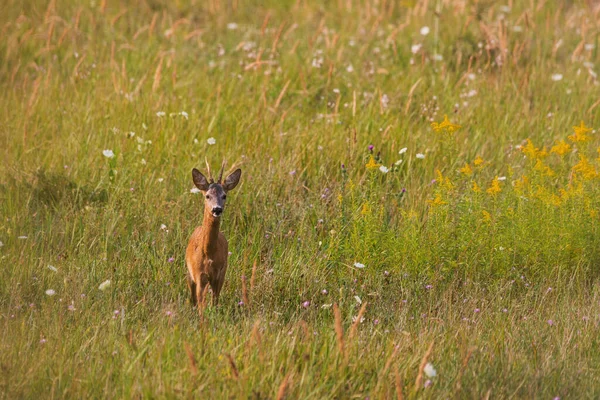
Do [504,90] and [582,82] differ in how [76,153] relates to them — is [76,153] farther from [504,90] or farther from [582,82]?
[582,82]

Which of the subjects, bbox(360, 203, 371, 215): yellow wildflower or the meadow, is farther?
bbox(360, 203, 371, 215): yellow wildflower

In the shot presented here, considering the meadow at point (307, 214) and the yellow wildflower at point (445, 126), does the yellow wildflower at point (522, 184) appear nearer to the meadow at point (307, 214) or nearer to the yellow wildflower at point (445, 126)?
the meadow at point (307, 214)

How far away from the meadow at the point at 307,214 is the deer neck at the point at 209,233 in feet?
1.01

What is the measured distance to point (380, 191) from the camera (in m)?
6.23

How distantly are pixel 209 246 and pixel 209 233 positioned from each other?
0.08 meters

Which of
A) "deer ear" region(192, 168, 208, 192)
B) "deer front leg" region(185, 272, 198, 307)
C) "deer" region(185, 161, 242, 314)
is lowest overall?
"deer front leg" region(185, 272, 198, 307)

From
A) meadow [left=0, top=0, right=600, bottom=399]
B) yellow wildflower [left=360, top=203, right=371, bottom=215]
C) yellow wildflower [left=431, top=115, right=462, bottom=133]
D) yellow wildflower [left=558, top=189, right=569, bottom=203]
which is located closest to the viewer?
meadow [left=0, top=0, right=600, bottom=399]

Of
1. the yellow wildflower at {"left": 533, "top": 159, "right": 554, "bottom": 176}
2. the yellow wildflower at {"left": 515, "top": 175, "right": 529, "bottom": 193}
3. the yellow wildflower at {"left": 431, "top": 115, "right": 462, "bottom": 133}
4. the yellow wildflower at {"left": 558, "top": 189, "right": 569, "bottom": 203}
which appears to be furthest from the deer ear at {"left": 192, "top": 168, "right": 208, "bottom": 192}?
the yellow wildflower at {"left": 558, "top": 189, "right": 569, "bottom": 203}

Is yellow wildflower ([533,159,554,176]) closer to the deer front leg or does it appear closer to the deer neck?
the deer neck

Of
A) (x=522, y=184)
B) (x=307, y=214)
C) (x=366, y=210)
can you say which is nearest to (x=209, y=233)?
(x=366, y=210)

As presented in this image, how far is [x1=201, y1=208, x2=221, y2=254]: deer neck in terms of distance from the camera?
4719mm

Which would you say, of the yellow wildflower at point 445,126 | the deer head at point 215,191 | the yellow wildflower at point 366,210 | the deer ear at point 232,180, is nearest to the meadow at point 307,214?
the yellow wildflower at point 366,210

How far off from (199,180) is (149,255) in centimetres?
82

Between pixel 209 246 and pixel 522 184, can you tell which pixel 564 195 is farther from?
pixel 209 246
